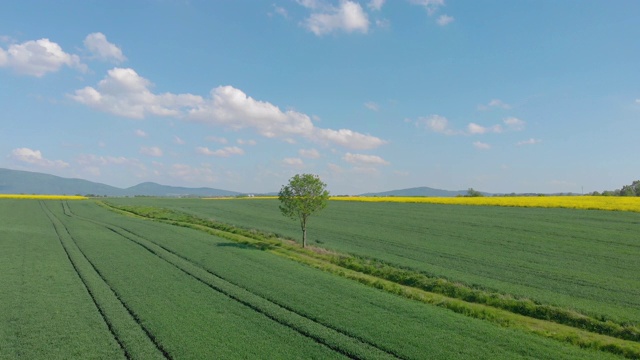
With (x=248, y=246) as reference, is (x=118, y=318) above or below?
below

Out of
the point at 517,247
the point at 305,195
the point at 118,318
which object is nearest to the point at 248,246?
the point at 305,195

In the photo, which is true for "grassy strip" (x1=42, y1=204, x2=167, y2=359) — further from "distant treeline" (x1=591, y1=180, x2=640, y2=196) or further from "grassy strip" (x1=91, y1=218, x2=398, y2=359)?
"distant treeline" (x1=591, y1=180, x2=640, y2=196)

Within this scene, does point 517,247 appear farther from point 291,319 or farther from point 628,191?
point 628,191

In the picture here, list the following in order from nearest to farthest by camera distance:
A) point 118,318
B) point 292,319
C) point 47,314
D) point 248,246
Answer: point 118,318 → point 47,314 → point 292,319 → point 248,246

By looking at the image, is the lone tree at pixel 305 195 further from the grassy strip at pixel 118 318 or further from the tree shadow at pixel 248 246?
the grassy strip at pixel 118 318

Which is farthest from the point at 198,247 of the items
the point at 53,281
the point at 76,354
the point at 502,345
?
the point at 502,345

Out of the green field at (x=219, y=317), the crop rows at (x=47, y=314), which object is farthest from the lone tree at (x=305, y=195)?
the crop rows at (x=47, y=314)
